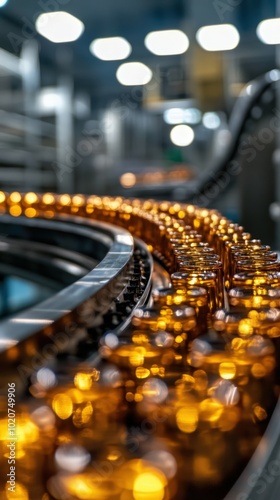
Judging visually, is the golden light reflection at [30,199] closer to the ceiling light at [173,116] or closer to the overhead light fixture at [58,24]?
the overhead light fixture at [58,24]

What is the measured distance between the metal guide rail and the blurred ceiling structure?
658 cm

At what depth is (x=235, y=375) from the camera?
57 centimetres

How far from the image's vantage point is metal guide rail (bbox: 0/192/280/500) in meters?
0.43

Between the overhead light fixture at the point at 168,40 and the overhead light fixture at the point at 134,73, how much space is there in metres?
2.39

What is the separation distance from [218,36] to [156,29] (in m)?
1.62

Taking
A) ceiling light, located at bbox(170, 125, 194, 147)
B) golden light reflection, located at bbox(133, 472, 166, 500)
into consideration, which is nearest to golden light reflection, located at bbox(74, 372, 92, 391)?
golden light reflection, located at bbox(133, 472, 166, 500)

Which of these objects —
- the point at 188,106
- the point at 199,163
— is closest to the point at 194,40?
the point at 199,163

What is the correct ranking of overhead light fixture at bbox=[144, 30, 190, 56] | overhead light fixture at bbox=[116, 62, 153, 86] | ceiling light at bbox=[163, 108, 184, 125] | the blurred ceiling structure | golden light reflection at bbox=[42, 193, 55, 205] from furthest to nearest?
ceiling light at bbox=[163, 108, 184, 125]
overhead light fixture at bbox=[116, 62, 153, 86]
overhead light fixture at bbox=[144, 30, 190, 56]
the blurred ceiling structure
golden light reflection at bbox=[42, 193, 55, 205]

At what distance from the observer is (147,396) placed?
1.68ft

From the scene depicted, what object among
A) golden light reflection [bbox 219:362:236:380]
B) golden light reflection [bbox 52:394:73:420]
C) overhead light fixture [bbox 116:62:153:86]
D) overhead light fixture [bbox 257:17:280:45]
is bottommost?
golden light reflection [bbox 52:394:73:420]

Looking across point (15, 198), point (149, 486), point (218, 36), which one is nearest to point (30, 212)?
point (15, 198)

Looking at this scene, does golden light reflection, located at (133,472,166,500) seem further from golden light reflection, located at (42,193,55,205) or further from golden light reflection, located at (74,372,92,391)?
golden light reflection, located at (42,193,55,205)

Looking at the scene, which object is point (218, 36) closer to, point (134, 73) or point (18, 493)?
point (134, 73)

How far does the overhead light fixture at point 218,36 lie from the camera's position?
6.80 meters
